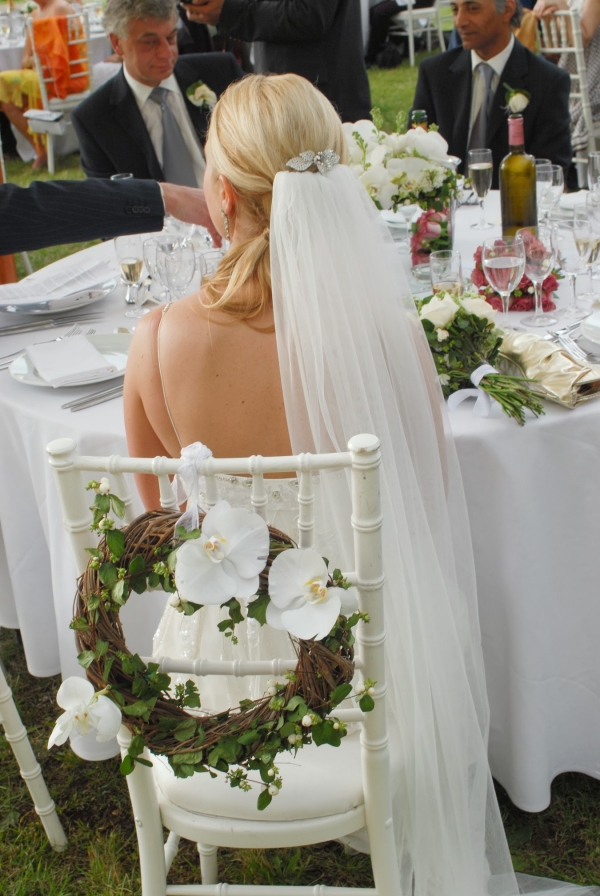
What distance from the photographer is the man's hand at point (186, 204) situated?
2.65 meters

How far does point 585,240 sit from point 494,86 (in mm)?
2070

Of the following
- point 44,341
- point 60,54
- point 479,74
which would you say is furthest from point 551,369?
point 60,54

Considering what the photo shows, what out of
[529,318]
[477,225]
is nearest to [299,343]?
[529,318]

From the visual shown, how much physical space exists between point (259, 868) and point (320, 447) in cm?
104

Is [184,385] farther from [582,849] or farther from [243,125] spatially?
[582,849]

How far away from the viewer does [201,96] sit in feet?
12.8

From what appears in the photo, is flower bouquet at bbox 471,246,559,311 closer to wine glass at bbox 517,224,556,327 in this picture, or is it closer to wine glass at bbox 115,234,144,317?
wine glass at bbox 517,224,556,327

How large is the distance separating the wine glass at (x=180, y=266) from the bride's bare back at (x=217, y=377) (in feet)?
2.24

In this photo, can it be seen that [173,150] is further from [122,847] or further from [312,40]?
[122,847]

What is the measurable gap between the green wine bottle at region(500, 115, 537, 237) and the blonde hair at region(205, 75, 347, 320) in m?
1.11

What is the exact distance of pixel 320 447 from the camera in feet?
4.75

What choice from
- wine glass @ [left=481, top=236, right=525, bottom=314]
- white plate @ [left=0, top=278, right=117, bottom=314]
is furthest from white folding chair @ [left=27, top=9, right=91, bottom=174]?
wine glass @ [left=481, top=236, right=525, bottom=314]

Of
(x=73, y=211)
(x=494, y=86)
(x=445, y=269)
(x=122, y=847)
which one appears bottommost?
(x=122, y=847)

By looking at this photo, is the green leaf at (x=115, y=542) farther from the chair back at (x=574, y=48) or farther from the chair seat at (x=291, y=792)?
the chair back at (x=574, y=48)
